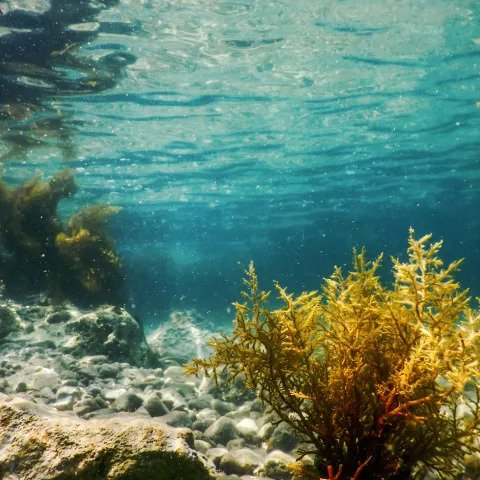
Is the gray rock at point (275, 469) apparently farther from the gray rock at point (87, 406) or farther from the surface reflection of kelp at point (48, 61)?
the surface reflection of kelp at point (48, 61)

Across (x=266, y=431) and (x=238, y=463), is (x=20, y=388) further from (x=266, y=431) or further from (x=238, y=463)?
(x=238, y=463)

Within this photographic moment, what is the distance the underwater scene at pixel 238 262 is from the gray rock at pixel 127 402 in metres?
0.05

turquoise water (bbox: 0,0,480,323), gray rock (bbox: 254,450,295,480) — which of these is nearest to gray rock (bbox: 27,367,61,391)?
gray rock (bbox: 254,450,295,480)

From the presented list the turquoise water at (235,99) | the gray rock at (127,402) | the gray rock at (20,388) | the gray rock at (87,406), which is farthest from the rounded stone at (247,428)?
the turquoise water at (235,99)

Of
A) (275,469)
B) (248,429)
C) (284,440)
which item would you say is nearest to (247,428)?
(248,429)

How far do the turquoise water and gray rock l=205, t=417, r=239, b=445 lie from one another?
33.7 ft

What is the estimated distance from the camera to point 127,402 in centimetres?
593

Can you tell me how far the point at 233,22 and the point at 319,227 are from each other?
152 feet

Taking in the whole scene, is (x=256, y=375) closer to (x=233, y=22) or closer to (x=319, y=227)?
(x=233, y=22)

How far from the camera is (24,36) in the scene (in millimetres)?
11086

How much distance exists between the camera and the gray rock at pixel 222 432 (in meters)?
5.54

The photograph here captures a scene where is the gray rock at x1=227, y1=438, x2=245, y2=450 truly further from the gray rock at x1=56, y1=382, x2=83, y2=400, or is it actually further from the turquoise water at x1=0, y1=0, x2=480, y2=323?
the turquoise water at x1=0, y1=0, x2=480, y2=323

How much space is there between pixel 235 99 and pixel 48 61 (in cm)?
686

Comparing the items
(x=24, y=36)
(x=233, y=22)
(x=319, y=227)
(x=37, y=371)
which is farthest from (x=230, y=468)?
(x=319, y=227)
